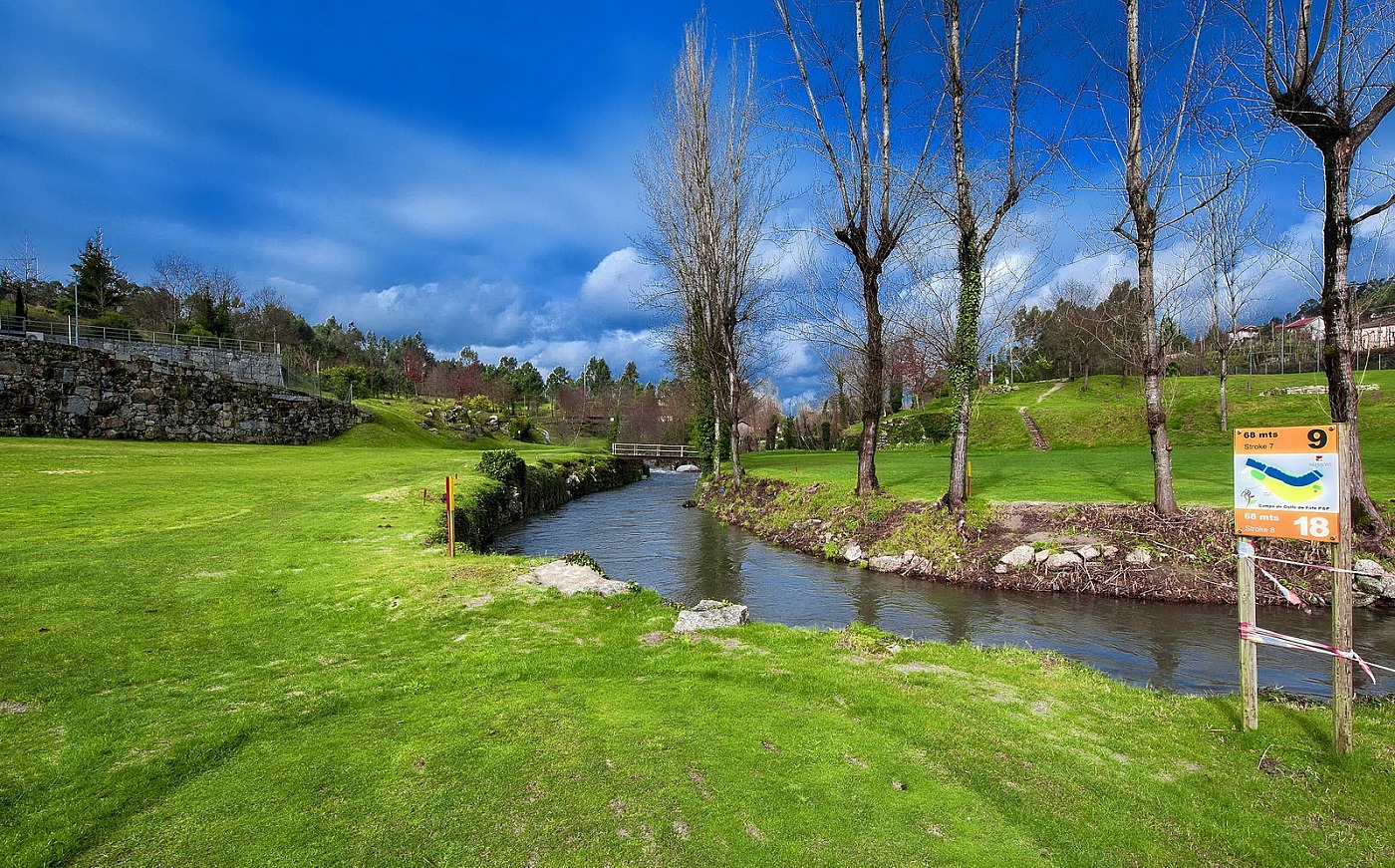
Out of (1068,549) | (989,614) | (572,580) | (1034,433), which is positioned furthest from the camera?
(1034,433)

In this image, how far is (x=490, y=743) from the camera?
13.7 feet

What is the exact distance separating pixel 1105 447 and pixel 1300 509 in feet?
102

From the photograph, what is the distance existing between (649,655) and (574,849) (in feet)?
9.94

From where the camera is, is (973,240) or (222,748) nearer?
(222,748)

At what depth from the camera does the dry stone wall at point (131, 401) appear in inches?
1120

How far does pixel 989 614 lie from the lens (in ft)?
33.9

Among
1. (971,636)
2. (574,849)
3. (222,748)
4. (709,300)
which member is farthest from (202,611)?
(709,300)

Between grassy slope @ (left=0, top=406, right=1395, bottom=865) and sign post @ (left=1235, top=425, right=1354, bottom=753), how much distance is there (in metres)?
0.46

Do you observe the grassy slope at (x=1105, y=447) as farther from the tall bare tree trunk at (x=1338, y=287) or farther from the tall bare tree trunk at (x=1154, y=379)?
the tall bare tree trunk at (x=1338, y=287)

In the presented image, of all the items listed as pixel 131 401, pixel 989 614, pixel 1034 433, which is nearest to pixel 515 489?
pixel 989 614

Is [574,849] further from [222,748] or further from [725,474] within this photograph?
[725,474]

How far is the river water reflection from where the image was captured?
7.73 meters

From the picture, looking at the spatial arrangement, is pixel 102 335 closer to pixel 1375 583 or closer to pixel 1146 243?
pixel 1146 243

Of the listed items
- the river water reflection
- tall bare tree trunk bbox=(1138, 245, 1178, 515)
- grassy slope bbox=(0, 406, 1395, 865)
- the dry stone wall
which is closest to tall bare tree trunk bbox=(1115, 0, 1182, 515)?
tall bare tree trunk bbox=(1138, 245, 1178, 515)
